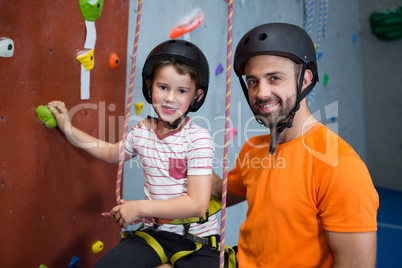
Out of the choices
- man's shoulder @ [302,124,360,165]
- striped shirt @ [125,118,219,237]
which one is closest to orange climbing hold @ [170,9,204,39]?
striped shirt @ [125,118,219,237]

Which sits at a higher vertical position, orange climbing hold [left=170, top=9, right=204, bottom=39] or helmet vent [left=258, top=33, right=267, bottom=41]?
orange climbing hold [left=170, top=9, right=204, bottom=39]

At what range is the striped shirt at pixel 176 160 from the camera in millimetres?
1482

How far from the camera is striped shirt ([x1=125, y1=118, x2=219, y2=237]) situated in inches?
58.4

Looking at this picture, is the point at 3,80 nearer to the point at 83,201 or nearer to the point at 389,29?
the point at 83,201

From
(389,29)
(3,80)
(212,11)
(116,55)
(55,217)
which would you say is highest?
(389,29)

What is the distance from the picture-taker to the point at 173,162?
1.51 meters

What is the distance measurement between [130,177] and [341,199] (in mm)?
1342

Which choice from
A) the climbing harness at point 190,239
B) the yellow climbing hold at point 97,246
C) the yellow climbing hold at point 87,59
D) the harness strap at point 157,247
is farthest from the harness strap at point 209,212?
the yellow climbing hold at point 87,59

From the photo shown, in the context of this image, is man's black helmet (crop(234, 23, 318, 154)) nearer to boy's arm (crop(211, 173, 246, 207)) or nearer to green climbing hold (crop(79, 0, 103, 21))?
boy's arm (crop(211, 173, 246, 207))

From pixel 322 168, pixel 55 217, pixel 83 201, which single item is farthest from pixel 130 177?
pixel 322 168

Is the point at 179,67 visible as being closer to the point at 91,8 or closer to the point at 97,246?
the point at 91,8

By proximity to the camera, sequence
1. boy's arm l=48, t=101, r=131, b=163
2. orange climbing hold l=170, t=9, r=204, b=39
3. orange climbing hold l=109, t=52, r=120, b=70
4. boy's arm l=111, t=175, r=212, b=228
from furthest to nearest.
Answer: orange climbing hold l=170, t=9, r=204, b=39, orange climbing hold l=109, t=52, r=120, b=70, boy's arm l=48, t=101, r=131, b=163, boy's arm l=111, t=175, r=212, b=228

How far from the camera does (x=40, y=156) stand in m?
1.54

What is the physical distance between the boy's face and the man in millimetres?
268
